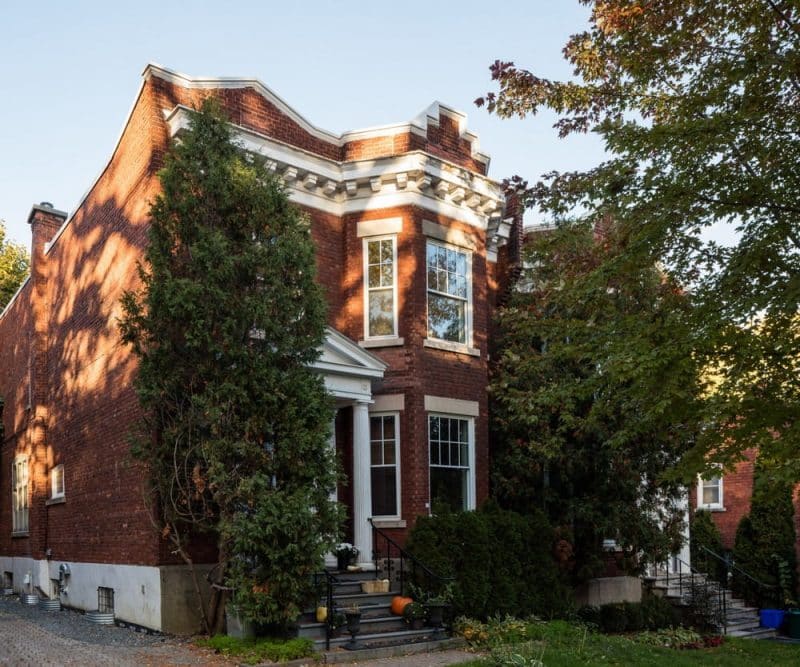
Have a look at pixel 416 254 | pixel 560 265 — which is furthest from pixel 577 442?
pixel 416 254

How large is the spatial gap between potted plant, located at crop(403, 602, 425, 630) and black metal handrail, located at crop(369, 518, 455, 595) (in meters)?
0.56

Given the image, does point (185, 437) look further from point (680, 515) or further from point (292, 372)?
point (680, 515)

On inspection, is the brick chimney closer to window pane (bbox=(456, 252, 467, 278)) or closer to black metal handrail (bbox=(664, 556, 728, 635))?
window pane (bbox=(456, 252, 467, 278))

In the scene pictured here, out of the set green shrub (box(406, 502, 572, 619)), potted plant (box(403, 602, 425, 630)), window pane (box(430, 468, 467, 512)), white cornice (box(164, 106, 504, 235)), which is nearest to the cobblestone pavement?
potted plant (box(403, 602, 425, 630))

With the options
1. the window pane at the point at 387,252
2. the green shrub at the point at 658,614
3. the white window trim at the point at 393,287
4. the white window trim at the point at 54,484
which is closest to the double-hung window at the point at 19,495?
the white window trim at the point at 54,484

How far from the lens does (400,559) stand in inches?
592

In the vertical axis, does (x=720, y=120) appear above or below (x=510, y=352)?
above

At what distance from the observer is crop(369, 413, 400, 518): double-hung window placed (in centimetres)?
1597

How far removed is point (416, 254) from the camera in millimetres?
16453

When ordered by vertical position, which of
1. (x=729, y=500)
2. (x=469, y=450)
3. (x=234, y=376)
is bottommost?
(x=729, y=500)

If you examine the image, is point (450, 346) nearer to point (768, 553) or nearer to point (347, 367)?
point (347, 367)

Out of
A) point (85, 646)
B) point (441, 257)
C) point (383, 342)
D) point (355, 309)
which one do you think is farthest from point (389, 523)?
point (85, 646)

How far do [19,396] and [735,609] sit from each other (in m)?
18.9

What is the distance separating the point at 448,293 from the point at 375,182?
2.51 metres
